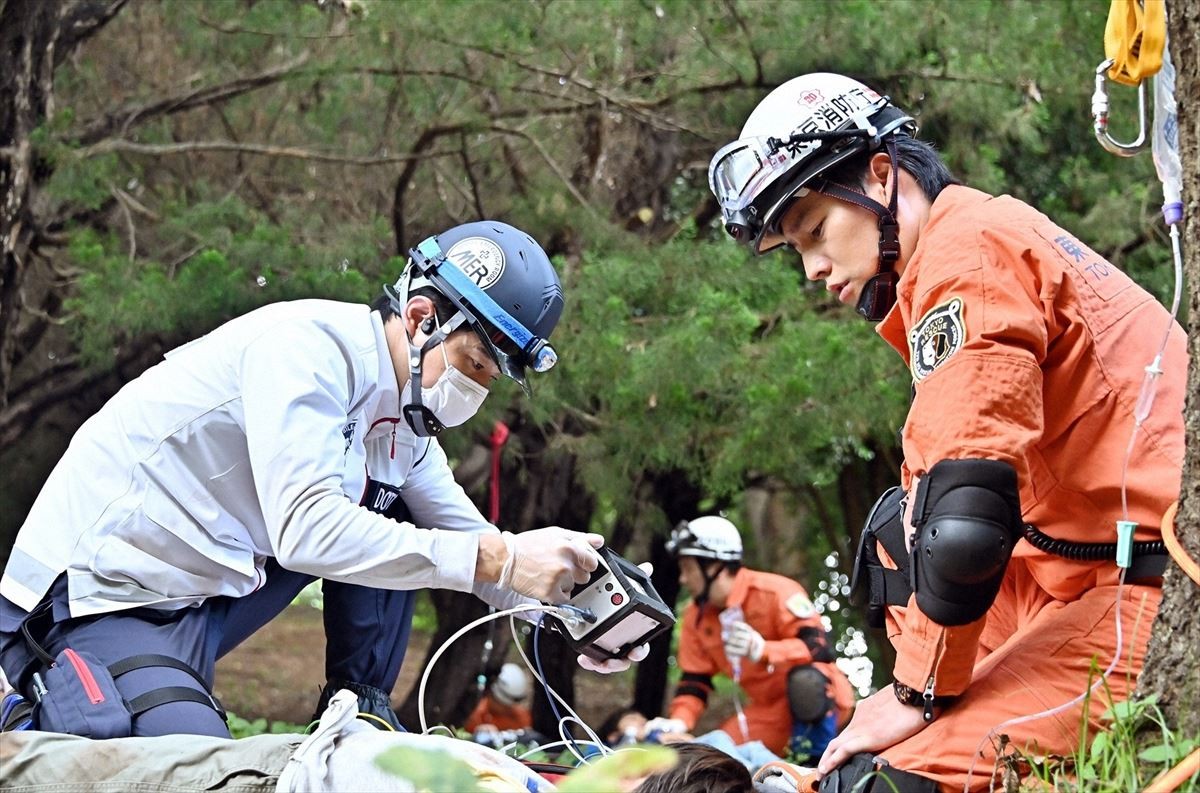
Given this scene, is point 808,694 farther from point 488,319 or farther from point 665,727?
point 488,319

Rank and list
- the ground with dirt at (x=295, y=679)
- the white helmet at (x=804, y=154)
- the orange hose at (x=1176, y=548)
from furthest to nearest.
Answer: the ground with dirt at (x=295, y=679) < the white helmet at (x=804, y=154) < the orange hose at (x=1176, y=548)

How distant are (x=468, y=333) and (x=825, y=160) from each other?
105cm

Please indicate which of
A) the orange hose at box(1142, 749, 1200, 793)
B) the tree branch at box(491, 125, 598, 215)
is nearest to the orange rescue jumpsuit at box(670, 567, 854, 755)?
the tree branch at box(491, 125, 598, 215)

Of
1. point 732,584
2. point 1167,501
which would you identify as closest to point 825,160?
point 1167,501

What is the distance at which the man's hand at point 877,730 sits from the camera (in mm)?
2922

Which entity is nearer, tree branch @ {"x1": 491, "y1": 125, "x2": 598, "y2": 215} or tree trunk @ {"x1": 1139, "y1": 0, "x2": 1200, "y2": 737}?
tree trunk @ {"x1": 1139, "y1": 0, "x2": 1200, "y2": 737}

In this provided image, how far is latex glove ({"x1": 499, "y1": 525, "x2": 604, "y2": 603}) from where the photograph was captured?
138 inches

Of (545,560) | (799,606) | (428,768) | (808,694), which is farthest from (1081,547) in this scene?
(799,606)

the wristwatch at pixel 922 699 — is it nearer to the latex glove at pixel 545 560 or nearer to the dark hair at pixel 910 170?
the latex glove at pixel 545 560

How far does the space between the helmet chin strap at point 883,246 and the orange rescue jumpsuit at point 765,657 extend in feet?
16.4

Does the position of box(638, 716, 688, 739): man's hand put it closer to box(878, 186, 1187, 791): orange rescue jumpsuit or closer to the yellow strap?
box(878, 186, 1187, 791): orange rescue jumpsuit

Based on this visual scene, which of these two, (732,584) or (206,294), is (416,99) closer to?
(206,294)

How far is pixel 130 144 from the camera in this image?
294 inches

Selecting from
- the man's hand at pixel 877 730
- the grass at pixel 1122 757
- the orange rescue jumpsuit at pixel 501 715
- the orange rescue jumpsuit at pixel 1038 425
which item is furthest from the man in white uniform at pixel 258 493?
the orange rescue jumpsuit at pixel 501 715
